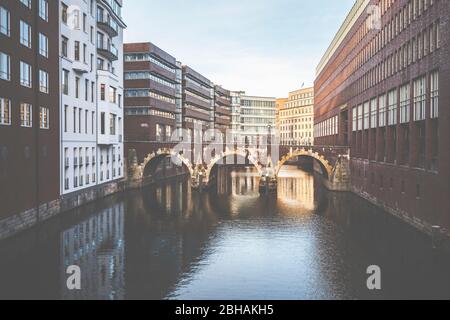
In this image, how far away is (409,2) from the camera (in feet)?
167

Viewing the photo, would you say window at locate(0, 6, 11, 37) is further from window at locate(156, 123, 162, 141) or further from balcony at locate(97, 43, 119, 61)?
window at locate(156, 123, 162, 141)

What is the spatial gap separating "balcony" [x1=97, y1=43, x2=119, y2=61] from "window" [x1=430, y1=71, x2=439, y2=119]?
44416 mm

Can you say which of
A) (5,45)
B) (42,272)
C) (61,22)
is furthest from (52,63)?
(42,272)

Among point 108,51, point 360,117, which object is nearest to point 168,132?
point 108,51

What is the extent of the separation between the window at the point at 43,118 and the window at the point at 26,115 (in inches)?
97.0

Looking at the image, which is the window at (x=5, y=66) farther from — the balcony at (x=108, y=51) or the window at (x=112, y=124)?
the window at (x=112, y=124)

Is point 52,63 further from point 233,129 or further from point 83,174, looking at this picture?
point 233,129

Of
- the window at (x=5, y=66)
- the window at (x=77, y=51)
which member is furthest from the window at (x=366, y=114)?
the window at (x=5, y=66)

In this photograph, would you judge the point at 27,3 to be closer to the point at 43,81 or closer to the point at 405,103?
the point at 43,81

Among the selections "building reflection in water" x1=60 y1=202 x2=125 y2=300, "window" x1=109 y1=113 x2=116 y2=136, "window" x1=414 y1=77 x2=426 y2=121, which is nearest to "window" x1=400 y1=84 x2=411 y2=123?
"window" x1=414 y1=77 x2=426 y2=121

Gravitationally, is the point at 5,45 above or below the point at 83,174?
above

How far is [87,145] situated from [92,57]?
1219 cm

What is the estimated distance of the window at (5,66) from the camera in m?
39.5

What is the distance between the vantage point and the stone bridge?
8462cm
